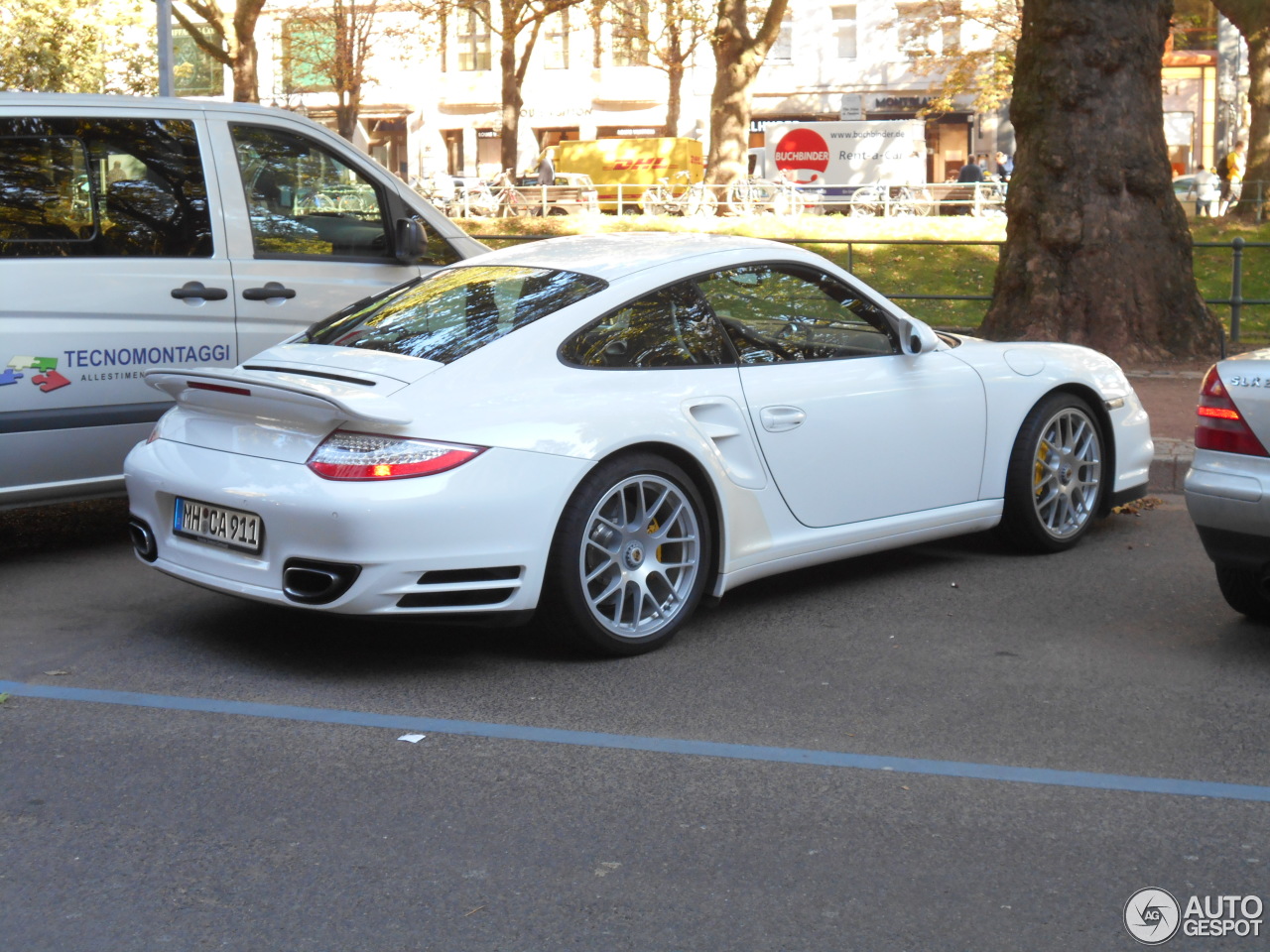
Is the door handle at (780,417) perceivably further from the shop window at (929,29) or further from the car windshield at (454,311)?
the shop window at (929,29)

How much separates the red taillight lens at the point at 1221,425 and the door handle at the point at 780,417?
4.51 feet

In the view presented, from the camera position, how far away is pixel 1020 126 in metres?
11.9

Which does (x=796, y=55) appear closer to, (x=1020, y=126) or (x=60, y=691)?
(x=1020, y=126)

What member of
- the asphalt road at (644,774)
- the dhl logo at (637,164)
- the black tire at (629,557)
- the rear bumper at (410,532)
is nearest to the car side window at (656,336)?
the black tire at (629,557)

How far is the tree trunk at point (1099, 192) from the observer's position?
1145 centimetres

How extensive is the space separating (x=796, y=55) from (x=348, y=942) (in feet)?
186

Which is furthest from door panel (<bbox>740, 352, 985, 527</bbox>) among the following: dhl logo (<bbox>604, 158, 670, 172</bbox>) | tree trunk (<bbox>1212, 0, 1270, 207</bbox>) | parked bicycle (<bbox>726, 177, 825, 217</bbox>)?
dhl logo (<bbox>604, 158, 670, 172</bbox>)

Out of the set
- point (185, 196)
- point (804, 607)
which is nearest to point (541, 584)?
point (804, 607)

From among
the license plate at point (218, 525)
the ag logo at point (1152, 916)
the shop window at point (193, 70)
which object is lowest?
the ag logo at point (1152, 916)

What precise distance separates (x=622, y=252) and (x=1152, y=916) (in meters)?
3.33

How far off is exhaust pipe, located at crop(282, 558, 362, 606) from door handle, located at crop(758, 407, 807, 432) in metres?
1.62

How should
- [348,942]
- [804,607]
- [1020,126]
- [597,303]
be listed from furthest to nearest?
[1020,126]
[804,607]
[597,303]
[348,942]

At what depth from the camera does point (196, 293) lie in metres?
6.70

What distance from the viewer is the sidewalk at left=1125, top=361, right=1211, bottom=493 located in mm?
8280
